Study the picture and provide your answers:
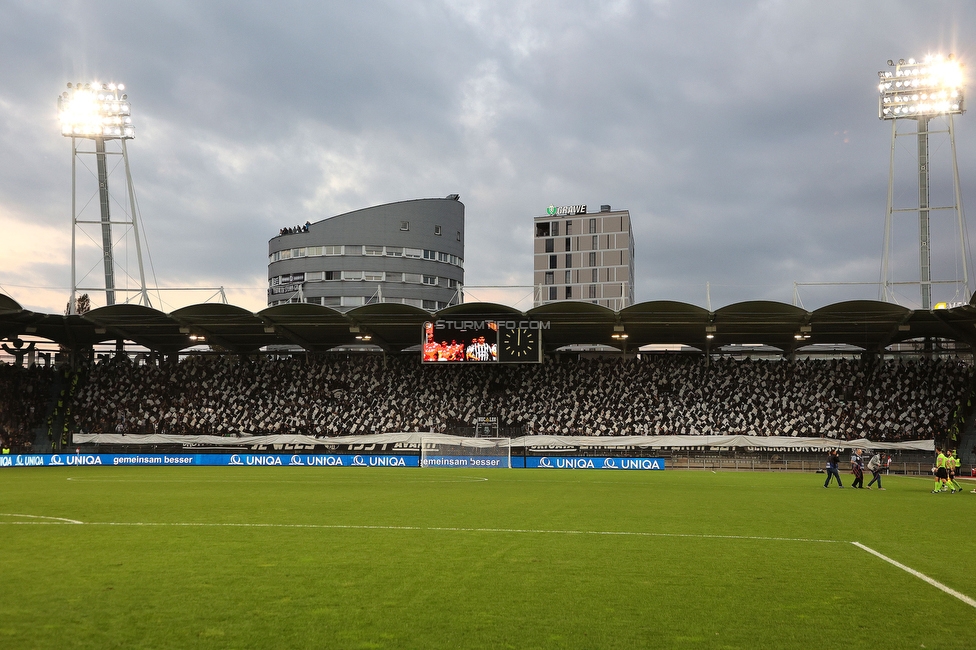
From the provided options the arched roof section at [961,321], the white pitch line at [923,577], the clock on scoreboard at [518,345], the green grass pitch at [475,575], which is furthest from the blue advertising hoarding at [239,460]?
the white pitch line at [923,577]

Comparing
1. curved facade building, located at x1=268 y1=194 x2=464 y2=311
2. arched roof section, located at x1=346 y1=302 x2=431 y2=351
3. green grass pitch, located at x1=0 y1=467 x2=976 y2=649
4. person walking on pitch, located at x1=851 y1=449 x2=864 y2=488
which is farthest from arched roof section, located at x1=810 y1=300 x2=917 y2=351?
curved facade building, located at x1=268 y1=194 x2=464 y2=311

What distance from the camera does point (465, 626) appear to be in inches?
302

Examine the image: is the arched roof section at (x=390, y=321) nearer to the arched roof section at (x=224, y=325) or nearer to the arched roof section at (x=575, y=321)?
the arched roof section at (x=224, y=325)

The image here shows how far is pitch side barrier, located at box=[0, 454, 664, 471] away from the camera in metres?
43.9

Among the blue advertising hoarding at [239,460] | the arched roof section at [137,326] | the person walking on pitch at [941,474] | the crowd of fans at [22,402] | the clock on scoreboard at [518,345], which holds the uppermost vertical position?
the arched roof section at [137,326]

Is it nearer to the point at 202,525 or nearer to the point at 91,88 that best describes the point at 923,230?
the point at 202,525

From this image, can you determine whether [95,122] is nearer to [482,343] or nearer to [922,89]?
[482,343]

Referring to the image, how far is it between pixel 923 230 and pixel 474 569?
49.4 m

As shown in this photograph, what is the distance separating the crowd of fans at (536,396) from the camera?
49281 mm

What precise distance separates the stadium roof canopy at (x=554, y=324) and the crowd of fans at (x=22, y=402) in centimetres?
275

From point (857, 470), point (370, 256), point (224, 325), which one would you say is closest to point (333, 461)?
point (224, 325)

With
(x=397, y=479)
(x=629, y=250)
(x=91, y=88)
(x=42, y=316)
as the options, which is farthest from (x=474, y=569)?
(x=629, y=250)

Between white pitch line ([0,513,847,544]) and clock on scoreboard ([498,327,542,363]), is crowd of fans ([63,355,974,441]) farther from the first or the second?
white pitch line ([0,513,847,544])

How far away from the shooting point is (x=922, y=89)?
4778 centimetres
